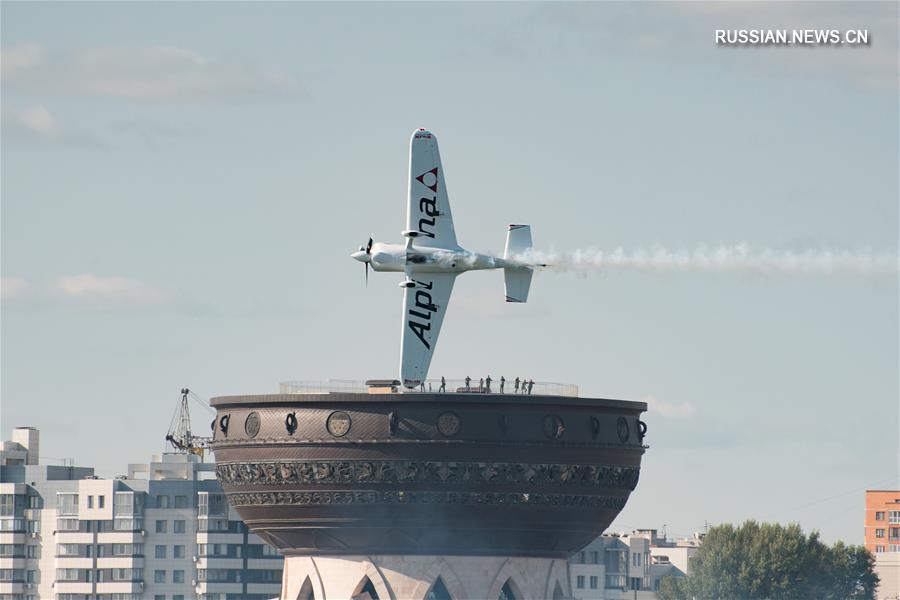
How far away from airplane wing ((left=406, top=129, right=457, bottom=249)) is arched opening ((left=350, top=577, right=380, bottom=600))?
115ft

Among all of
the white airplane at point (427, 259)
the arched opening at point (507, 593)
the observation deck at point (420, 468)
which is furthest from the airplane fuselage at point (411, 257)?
the arched opening at point (507, 593)

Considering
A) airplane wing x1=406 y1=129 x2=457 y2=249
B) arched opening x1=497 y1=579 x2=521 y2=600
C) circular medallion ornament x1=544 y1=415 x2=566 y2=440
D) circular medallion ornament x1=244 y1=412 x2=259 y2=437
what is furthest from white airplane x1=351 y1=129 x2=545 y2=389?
arched opening x1=497 y1=579 x2=521 y2=600

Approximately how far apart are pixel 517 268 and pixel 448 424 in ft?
89.9

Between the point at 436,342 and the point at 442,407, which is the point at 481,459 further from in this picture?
the point at 436,342

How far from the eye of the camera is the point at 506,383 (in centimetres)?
16912

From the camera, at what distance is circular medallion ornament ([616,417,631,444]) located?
6722 inches

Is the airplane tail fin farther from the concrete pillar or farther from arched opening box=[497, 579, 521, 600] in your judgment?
arched opening box=[497, 579, 521, 600]

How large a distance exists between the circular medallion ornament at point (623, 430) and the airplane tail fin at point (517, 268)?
104 ft

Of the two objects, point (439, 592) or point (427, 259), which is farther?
point (439, 592)

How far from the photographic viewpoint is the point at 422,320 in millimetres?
144250

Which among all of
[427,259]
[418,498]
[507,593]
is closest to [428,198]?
[427,259]

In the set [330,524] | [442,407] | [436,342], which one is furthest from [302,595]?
[436,342]

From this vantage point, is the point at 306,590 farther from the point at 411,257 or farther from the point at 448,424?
the point at 411,257

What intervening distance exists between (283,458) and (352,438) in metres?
5.36
